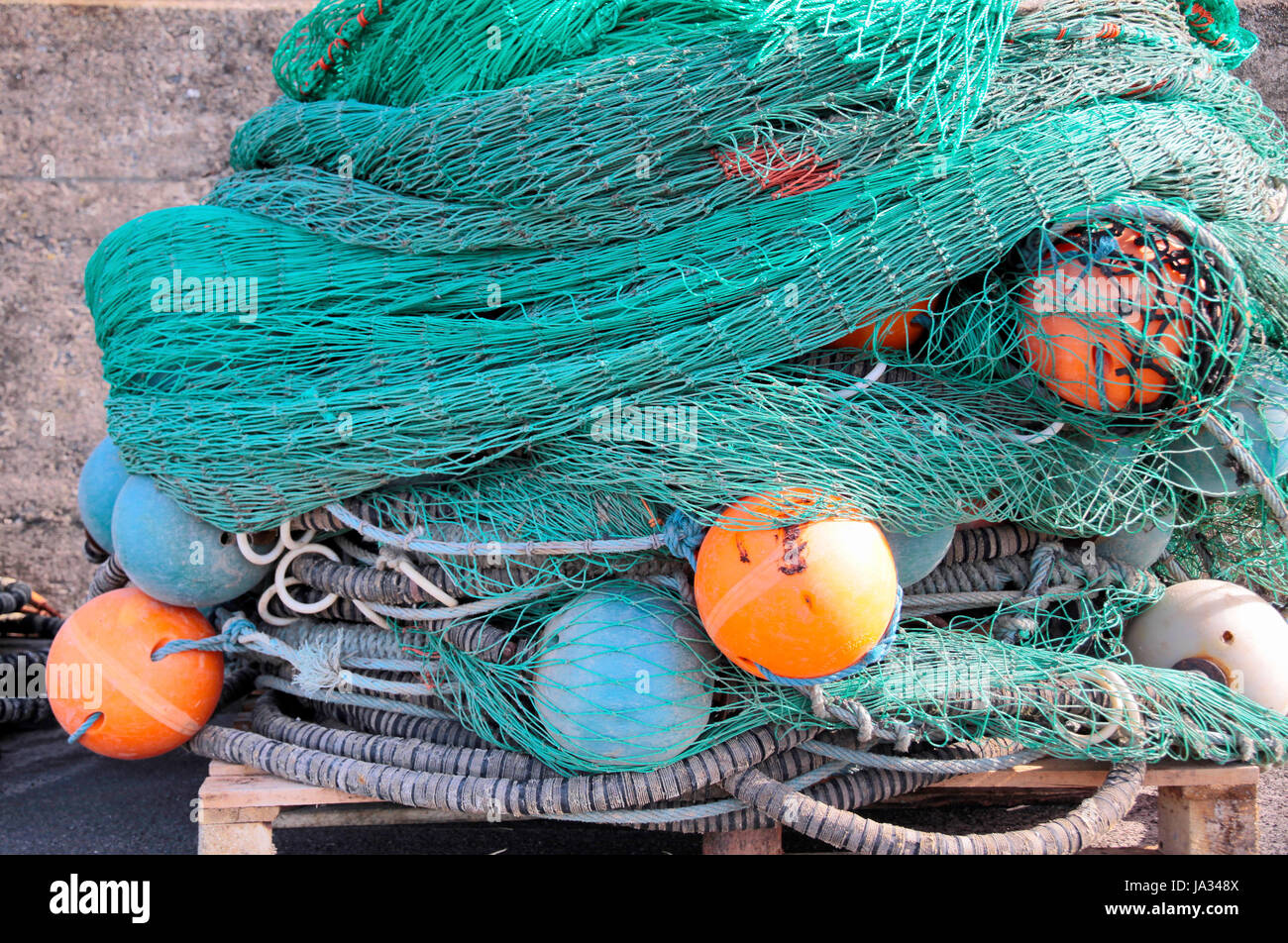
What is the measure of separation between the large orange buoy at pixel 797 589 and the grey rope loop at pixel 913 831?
272 mm

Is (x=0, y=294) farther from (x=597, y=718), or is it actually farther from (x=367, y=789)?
(x=597, y=718)

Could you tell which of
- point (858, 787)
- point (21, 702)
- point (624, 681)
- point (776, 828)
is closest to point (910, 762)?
point (858, 787)

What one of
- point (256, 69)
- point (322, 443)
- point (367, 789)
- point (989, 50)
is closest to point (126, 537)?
point (322, 443)

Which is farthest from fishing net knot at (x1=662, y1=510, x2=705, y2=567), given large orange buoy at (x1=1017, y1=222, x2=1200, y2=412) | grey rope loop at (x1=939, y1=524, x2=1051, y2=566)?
large orange buoy at (x1=1017, y1=222, x2=1200, y2=412)

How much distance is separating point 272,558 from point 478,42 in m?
1.18

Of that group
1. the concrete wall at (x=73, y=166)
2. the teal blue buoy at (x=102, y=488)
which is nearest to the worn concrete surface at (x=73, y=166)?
the concrete wall at (x=73, y=166)

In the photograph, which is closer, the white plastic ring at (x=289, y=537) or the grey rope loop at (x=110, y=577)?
the white plastic ring at (x=289, y=537)

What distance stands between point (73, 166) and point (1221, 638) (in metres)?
3.91

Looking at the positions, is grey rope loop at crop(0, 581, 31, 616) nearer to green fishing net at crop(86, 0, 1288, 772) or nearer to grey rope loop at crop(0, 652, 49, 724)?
grey rope loop at crop(0, 652, 49, 724)

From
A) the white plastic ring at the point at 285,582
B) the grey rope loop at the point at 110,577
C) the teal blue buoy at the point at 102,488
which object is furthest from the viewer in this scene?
the teal blue buoy at the point at 102,488

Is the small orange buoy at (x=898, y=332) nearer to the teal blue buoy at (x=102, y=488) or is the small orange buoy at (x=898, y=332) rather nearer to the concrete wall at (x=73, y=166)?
the teal blue buoy at (x=102, y=488)

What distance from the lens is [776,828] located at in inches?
80.4

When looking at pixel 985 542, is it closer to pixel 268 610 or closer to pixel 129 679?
pixel 268 610

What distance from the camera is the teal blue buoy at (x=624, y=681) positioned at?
5.87ft
